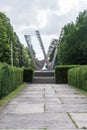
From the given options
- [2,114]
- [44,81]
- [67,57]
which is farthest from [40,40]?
[2,114]

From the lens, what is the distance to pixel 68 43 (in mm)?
69062

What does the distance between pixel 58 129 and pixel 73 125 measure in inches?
28.9

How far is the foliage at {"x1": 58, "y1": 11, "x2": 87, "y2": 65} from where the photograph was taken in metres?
67.9

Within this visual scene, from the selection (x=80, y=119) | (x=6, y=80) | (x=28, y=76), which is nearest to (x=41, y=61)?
(x=28, y=76)

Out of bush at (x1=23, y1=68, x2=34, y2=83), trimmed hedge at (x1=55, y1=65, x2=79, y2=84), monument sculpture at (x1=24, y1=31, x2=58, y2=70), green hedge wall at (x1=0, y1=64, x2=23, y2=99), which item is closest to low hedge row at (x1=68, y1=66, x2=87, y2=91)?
green hedge wall at (x1=0, y1=64, x2=23, y2=99)

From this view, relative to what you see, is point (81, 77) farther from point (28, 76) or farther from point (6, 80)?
point (28, 76)

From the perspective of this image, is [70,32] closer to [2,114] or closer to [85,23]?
[85,23]

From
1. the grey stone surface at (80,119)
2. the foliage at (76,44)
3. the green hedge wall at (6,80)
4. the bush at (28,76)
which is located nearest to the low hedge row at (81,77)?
the green hedge wall at (6,80)

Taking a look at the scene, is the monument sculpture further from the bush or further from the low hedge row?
the low hedge row

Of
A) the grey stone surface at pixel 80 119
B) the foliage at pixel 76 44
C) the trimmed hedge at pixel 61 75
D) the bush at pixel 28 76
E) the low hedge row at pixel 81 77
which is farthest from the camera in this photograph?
the foliage at pixel 76 44

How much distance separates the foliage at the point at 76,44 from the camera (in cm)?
6788

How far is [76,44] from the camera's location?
68312mm

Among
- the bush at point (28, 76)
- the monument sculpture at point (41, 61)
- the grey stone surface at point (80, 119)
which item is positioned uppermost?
the monument sculpture at point (41, 61)

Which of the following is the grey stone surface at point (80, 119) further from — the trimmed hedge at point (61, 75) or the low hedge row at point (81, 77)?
the trimmed hedge at point (61, 75)
